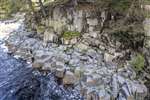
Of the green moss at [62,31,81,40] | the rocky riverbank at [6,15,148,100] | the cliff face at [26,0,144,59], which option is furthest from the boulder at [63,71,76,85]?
the green moss at [62,31,81,40]

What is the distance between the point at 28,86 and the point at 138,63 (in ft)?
25.1

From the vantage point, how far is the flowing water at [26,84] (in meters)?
15.3

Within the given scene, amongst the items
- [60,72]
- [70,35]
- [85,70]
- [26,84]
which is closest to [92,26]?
[70,35]

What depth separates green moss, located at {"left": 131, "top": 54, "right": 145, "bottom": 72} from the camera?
1661cm

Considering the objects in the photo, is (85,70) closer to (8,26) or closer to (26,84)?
(26,84)

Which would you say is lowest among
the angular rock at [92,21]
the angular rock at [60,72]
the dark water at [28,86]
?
the dark water at [28,86]

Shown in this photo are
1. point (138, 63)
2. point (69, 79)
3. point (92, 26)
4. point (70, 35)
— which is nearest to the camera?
point (69, 79)

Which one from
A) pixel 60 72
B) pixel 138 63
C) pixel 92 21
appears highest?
pixel 92 21

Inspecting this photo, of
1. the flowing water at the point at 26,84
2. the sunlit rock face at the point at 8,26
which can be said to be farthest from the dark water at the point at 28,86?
the sunlit rock face at the point at 8,26

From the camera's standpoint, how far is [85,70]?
55.3 ft

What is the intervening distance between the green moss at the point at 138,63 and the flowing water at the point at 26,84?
4561 millimetres

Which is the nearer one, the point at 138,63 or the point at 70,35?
the point at 138,63

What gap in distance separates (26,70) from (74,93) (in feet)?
16.1

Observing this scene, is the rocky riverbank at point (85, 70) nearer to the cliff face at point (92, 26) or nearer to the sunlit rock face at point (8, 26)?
the cliff face at point (92, 26)
